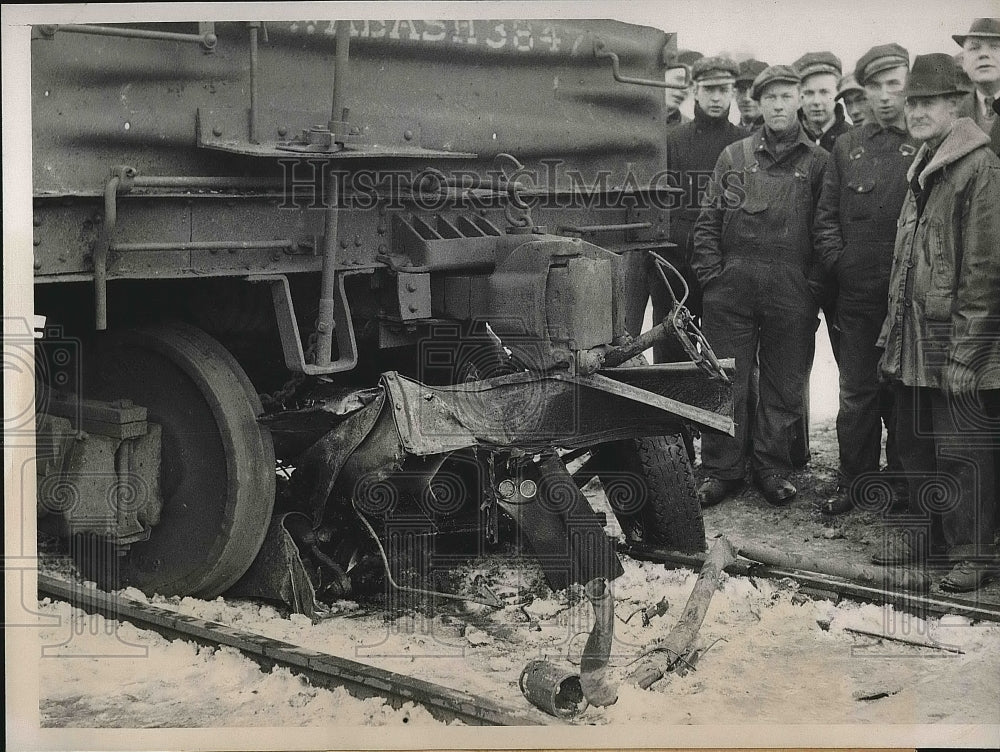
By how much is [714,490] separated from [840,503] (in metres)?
0.49

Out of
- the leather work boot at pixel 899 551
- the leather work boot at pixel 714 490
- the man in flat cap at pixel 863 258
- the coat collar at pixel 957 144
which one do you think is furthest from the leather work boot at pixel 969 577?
the coat collar at pixel 957 144

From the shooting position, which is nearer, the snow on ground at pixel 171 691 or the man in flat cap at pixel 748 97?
the snow on ground at pixel 171 691

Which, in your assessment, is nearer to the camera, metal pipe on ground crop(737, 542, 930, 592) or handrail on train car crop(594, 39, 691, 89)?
metal pipe on ground crop(737, 542, 930, 592)

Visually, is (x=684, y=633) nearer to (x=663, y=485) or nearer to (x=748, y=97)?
(x=663, y=485)

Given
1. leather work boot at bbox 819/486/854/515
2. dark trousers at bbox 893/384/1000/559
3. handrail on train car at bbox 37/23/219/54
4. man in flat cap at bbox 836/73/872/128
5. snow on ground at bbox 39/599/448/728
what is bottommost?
snow on ground at bbox 39/599/448/728

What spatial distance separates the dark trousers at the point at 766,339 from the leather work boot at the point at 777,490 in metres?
0.03

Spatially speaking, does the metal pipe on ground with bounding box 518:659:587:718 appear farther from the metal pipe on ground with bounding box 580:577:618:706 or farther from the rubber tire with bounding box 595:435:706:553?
the rubber tire with bounding box 595:435:706:553

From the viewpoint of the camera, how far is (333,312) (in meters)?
4.22

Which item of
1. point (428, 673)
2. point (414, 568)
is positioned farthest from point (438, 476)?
point (428, 673)

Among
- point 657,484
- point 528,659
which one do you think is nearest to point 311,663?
point 528,659

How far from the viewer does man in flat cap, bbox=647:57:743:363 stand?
4.52m

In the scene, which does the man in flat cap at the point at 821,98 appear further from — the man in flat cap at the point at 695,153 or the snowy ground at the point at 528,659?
the snowy ground at the point at 528,659

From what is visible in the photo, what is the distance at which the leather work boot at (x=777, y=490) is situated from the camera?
16.4ft

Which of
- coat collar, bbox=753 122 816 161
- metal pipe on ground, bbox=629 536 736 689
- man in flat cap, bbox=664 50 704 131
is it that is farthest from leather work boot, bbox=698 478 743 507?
man in flat cap, bbox=664 50 704 131
